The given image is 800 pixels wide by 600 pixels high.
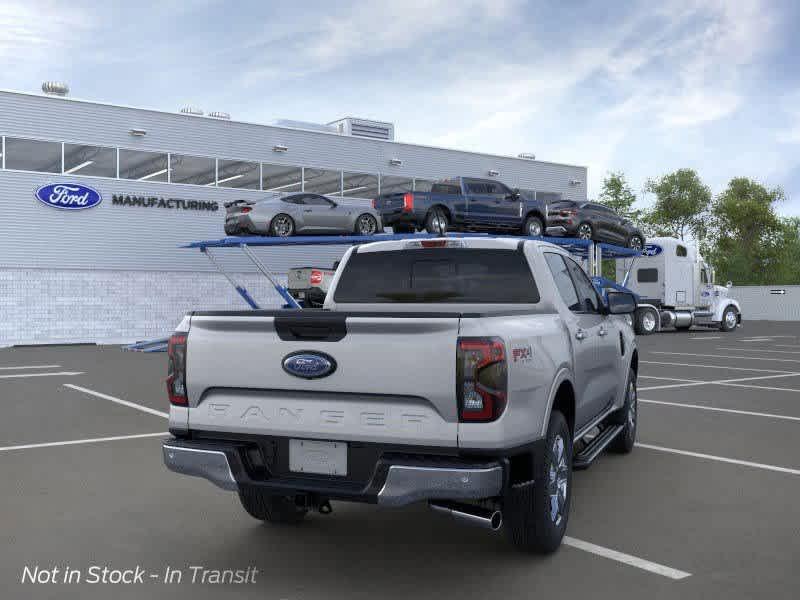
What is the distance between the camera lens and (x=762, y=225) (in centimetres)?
7250

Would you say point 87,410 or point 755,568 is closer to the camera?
point 755,568

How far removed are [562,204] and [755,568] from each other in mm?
24062

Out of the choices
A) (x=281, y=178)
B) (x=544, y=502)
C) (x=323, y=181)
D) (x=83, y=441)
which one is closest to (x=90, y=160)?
(x=281, y=178)

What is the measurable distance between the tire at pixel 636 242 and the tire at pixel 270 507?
26337mm

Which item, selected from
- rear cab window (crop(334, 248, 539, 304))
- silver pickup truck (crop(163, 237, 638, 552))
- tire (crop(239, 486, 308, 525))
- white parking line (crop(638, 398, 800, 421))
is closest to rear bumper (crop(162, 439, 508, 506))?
silver pickup truck (crop(163, 237, 638, 552))

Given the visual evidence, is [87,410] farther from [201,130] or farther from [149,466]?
[201,130]

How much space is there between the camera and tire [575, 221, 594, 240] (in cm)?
2770

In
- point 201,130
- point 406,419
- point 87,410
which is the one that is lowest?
point 87,410

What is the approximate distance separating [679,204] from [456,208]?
188ft

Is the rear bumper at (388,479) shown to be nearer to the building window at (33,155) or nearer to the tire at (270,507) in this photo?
the tire at (270,507)

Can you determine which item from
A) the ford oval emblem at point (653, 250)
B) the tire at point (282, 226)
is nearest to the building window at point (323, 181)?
the tire at point (282, 226)

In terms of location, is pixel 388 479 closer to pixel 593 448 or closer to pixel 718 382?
pixel 593 448

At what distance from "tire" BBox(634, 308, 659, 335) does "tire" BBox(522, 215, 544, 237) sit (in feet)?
23.6

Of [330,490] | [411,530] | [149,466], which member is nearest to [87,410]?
[149,466]
